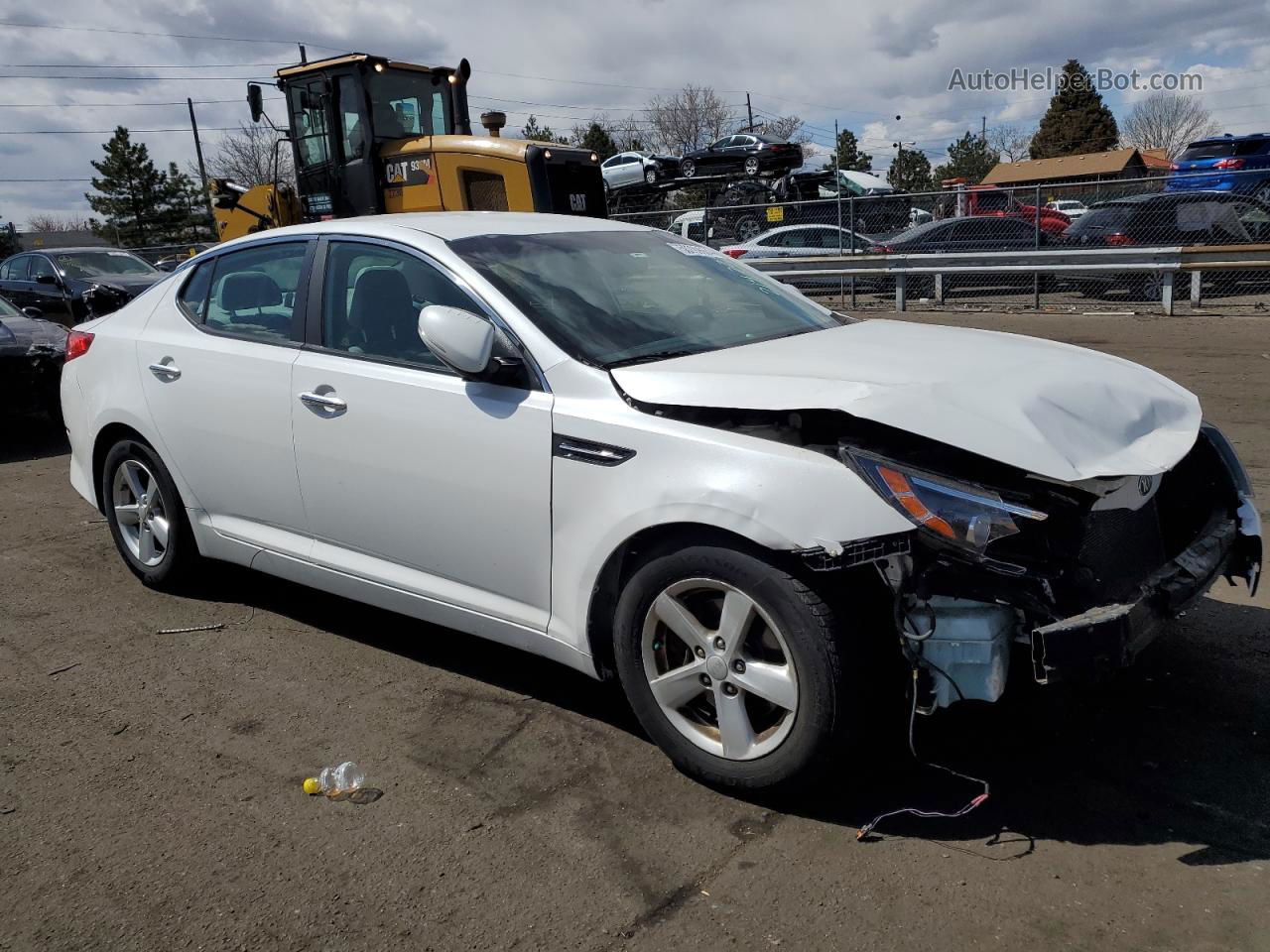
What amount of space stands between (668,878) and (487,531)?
1.30 metres

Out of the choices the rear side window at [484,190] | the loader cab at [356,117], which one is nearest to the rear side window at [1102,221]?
the rear side window at [484,190]

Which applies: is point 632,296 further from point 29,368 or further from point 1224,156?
point 1224,156

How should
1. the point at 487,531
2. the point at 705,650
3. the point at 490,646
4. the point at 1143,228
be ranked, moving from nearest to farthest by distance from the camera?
1. the point at 705,650
2. the point at 487,531
3. the point at 490,646
4. the point at 1143,228

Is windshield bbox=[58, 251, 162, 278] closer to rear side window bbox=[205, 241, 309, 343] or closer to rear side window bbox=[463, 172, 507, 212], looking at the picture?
rear side window bbox=[463, 172, 507, 212]

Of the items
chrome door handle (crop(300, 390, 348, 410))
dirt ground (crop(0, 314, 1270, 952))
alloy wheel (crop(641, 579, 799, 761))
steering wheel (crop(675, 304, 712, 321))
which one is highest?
steering wheel (crop(675, 304, 712, 321))

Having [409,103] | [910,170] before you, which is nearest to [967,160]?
[910,170]

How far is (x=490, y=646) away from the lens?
457 centimetres

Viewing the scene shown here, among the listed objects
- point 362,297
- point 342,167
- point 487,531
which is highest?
point 342,167

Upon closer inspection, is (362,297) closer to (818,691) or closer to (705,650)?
(705,650)

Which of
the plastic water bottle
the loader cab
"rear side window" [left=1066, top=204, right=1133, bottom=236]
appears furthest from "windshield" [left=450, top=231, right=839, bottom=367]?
"rear side window" [left=1066, top=204, right=1133, bottom=236]

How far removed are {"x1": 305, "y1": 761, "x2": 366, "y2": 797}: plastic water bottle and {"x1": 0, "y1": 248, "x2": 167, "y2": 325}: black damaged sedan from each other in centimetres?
1227

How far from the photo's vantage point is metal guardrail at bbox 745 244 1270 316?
46.7 feet

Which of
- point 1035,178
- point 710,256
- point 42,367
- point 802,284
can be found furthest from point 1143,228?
point 1035,178

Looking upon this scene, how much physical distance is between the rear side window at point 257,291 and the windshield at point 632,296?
890 mm
